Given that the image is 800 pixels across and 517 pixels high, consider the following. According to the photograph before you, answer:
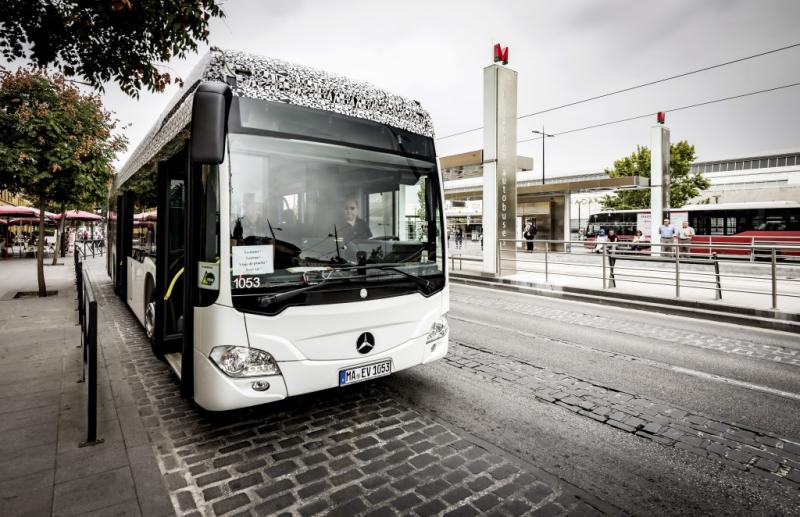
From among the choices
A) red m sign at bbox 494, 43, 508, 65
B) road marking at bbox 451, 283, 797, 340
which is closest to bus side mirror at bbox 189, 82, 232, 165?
road marking at bbox 451, 283, 797, 340

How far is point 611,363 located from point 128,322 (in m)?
7.96

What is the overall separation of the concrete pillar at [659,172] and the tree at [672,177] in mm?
11065

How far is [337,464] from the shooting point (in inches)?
127

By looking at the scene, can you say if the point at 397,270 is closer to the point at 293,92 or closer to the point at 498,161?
the point at 293,92

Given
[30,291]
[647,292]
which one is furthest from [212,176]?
[30,291]

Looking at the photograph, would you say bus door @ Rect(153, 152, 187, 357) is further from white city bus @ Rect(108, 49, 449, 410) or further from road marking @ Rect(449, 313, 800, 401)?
road marking @ Rect(449, 313, 800, 401)

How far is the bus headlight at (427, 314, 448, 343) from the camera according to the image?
4.40 m

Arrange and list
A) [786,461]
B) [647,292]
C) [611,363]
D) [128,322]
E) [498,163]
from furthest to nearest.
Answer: [498,163] < [647,292] < [128,322] < [611,363] < [786,461]

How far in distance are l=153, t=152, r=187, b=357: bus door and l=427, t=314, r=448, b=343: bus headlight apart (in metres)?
2.63

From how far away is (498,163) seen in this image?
15.0 meters

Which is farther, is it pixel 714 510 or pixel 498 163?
pixel 498 163

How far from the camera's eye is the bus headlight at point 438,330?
4.40m

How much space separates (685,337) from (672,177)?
36247mm

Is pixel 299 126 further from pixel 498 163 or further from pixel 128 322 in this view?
pixel 498 163
